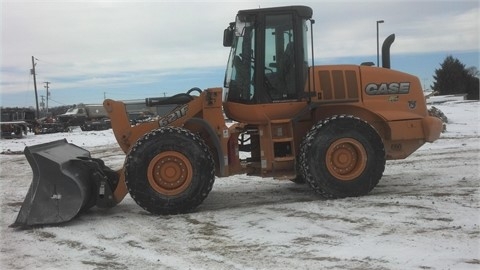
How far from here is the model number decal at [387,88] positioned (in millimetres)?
7824

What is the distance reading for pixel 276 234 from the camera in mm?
5582

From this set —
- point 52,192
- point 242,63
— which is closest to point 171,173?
point 52,192

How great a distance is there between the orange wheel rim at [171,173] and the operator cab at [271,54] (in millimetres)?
1521

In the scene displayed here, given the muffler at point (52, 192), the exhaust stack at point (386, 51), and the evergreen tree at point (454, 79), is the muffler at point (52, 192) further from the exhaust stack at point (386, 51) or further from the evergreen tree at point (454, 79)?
the evergreen tree at point (454, 79)

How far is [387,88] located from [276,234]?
3.60 m

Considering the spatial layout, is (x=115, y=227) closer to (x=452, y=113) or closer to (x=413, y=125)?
(x=413, y=125)

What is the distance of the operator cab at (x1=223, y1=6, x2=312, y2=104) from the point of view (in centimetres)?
743

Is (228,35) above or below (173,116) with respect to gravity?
above

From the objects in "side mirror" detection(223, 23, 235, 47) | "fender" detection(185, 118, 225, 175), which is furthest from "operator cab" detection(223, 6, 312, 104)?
"fender" detection(185, 118, 225, 175)

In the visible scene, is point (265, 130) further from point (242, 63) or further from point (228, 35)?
point (228, 35)

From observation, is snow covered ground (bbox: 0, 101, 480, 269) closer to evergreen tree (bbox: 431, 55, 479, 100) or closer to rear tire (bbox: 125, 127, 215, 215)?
rear tire (bbox: 125, 127, 215, 215)

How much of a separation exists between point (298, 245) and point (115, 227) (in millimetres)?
2466

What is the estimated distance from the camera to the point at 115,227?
6.19m

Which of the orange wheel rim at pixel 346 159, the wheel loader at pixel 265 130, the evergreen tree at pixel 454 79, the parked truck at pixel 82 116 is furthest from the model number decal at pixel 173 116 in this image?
the evergreen tree at pixel 454 79
